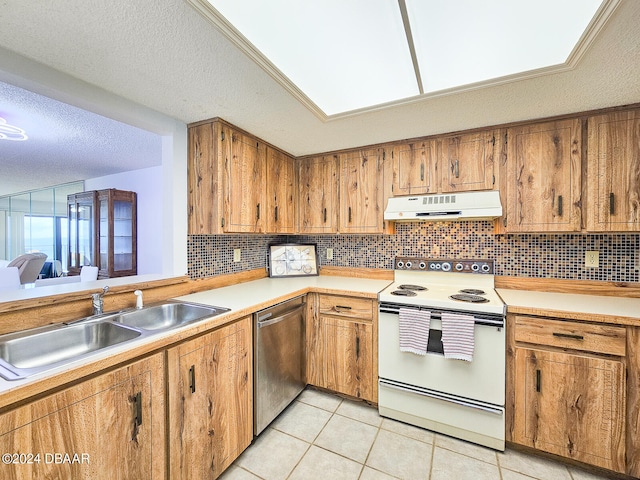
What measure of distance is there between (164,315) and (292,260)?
1.39 metres

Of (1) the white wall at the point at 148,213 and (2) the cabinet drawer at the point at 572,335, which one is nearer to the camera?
(2) the cabinet drawer at the point at 572,335

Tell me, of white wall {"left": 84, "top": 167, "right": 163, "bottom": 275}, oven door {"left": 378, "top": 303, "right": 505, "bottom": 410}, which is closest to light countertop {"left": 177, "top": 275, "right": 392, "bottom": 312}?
oven door {"left": 378, "top": 303, "right": 505, "bottom": 410}

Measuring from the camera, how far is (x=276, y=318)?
6.39ft

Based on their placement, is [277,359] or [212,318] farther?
[277,359]

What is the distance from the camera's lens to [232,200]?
6.86ft

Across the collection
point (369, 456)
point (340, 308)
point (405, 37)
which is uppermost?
point (405, 37)

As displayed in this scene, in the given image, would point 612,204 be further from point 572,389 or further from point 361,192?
point 361,192

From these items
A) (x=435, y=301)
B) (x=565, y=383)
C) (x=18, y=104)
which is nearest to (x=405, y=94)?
(x=435, y=301)

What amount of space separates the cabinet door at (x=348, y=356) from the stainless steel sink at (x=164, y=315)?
3.21 ft

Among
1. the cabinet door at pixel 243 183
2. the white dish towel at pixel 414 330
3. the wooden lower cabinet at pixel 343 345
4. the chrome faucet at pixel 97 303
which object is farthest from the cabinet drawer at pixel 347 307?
the chrome faucet at pixel 97 303

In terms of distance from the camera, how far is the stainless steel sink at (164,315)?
1.60 meters

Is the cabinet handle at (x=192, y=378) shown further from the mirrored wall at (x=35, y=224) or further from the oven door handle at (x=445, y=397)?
the mirrored wall at (x=35, y=224)

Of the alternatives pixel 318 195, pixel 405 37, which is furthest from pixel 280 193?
pixel 405 37

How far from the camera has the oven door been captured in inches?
67.5
